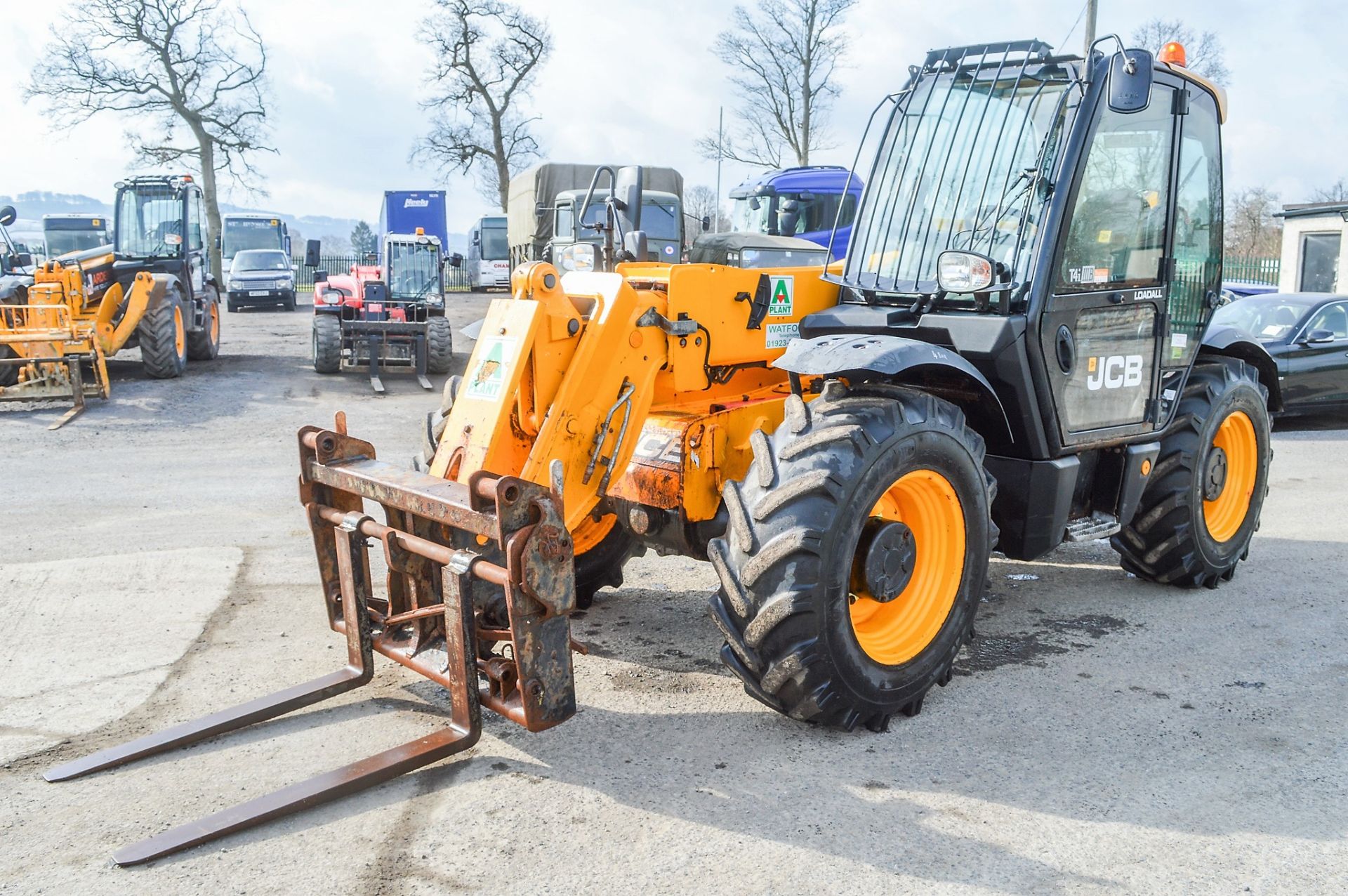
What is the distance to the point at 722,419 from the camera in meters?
4.59

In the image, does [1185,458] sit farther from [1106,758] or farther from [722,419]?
[722,419]

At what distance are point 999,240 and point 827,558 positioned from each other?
6.05ft

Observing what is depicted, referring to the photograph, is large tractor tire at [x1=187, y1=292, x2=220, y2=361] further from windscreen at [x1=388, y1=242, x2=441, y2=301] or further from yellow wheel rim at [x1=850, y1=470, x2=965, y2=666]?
yellow wheel rim at [x1=850, y1=470, x2=965, y2=666]

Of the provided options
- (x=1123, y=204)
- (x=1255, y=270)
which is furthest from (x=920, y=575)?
(x=1255, y=270)

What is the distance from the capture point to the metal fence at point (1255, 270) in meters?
27.5

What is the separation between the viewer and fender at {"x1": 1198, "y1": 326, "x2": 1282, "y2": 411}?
19.5 feet

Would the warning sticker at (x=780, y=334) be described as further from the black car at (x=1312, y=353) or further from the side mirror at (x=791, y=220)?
the side mirror at (x=791, y=220)

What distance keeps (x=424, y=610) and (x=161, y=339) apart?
40.4ft

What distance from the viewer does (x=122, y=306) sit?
47.4 ft

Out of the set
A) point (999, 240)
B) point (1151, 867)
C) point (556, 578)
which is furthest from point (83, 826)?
point (999, 240)

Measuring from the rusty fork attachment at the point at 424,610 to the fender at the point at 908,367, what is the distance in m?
1.14

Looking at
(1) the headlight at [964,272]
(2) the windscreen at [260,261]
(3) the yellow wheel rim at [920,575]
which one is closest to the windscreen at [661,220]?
(1) the headlight at [964,272]

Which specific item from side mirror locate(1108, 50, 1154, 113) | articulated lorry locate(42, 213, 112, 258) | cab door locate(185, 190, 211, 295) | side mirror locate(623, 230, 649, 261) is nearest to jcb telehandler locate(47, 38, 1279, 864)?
side mirror locate(1108, 50, 1154, 113)

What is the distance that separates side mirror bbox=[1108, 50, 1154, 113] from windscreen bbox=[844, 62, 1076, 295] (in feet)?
0.91
